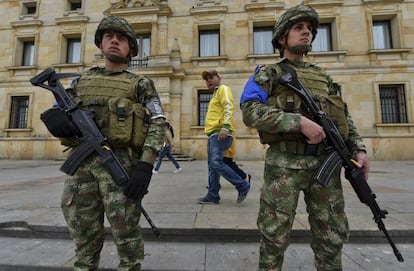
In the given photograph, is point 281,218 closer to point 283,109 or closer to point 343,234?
point 343,234

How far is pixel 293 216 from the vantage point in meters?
1.52

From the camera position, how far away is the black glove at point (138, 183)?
1479mm

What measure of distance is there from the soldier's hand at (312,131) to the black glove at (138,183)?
980mm

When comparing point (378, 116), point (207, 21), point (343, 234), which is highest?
point (207, 21)

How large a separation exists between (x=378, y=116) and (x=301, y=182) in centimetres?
1273

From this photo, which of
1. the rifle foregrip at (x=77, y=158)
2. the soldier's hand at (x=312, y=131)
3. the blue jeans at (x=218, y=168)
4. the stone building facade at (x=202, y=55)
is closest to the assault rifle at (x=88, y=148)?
the rifle foregrip at (x=77, y=158)

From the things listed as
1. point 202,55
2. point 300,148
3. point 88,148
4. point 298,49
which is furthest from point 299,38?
point 202,55

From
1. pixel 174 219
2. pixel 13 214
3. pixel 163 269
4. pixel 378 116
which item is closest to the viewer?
pixel 163 269

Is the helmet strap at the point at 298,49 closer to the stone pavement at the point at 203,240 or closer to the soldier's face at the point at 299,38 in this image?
the soldier's face at the point at 299,38

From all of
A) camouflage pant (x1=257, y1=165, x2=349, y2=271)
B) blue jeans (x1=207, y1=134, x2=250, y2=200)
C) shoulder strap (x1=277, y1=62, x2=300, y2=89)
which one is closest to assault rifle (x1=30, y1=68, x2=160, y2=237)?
camouflage pant (x1=257, y1=165, x2=349, y2=271)

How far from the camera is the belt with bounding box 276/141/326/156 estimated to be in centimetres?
153

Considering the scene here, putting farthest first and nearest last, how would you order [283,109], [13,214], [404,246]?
[13,214]
[404,246]
[283,109]

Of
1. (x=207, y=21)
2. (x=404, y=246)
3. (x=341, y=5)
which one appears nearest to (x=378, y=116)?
(x=341, y=5)

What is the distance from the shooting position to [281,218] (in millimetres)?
1477
